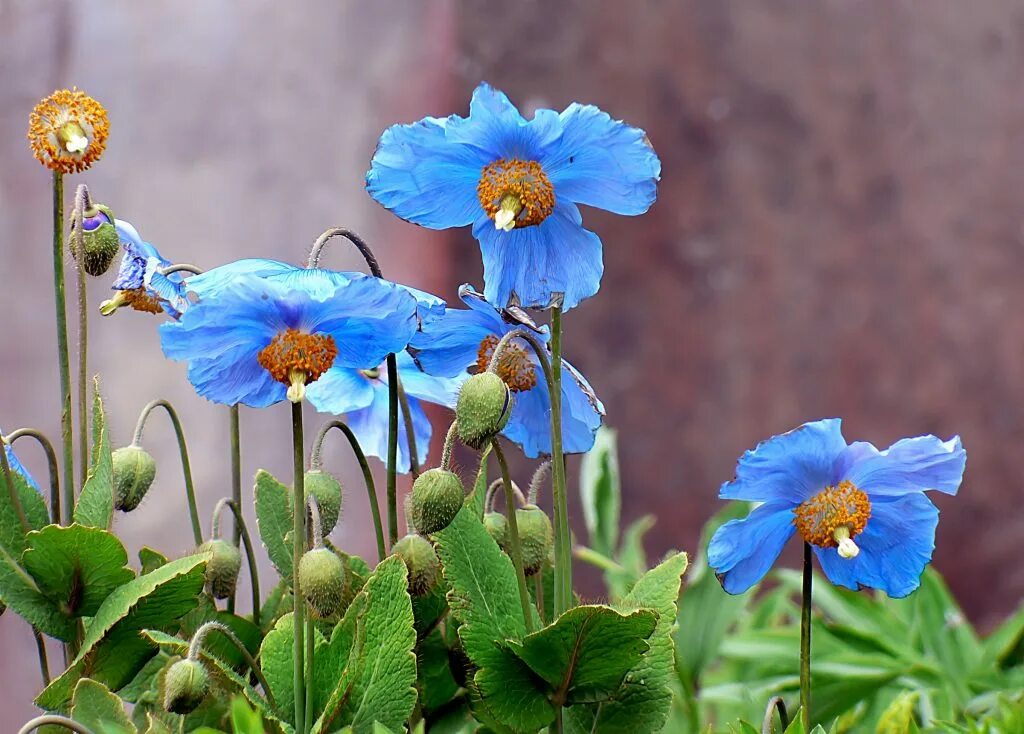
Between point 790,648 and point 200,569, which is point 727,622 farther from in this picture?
point 200,569

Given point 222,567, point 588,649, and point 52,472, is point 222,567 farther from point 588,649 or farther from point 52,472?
point 588,649

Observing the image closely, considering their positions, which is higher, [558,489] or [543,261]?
[543,261]

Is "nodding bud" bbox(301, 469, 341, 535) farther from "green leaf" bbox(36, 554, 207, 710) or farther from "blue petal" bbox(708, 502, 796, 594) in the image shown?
"blue petal" bbox(708, 502, 796, 594)

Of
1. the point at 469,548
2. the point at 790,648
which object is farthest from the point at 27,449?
the point at 469,548

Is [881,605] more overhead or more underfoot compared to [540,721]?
more underfoot

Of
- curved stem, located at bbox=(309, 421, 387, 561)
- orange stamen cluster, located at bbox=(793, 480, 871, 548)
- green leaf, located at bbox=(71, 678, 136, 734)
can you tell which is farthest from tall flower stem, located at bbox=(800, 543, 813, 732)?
green leaf, located at bbox=(71, 678, 136, 734)

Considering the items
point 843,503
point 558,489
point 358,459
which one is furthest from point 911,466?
A: point 358,459
